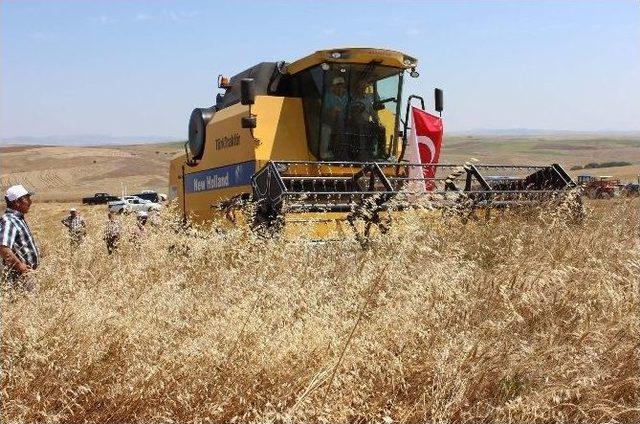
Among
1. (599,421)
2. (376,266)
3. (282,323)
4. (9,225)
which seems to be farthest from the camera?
(9,225)

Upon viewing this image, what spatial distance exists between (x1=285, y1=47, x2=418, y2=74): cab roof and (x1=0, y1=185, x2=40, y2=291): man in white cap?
185 inches

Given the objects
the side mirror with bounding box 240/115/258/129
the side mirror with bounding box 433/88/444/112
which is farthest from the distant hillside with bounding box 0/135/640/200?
the side mirror with bounding box 240/115/258/129

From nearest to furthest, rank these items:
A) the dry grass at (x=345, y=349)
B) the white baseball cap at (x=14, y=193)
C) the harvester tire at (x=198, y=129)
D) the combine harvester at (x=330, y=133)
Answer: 1. the dry grass at (x=345, y=349)
2. the white baseball cap at (x=14, y=193)
3. the combine harvester at (x=330, y=133)
4. the harvester tire at (x=198, y=129)

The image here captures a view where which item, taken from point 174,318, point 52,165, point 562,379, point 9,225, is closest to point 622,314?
point 562,379

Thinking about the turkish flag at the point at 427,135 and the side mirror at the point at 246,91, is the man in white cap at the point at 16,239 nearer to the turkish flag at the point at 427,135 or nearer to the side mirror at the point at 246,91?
the side mirror at the point at 246,91

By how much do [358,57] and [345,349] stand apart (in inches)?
249

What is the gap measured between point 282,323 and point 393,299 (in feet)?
2.11

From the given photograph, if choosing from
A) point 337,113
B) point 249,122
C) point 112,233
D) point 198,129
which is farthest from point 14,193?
point 198,129

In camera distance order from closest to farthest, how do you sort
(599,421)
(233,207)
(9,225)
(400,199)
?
(599,421) → (400,199) → (9,225) → (233,207)

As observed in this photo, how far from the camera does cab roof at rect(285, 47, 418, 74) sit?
8.24 metres

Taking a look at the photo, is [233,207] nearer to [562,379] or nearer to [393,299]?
[393,299]

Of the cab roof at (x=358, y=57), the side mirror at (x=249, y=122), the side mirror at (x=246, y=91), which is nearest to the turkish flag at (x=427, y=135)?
the cab roof at (x=358, y=57)

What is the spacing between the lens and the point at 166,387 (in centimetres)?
270

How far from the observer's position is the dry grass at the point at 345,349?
264 cm
